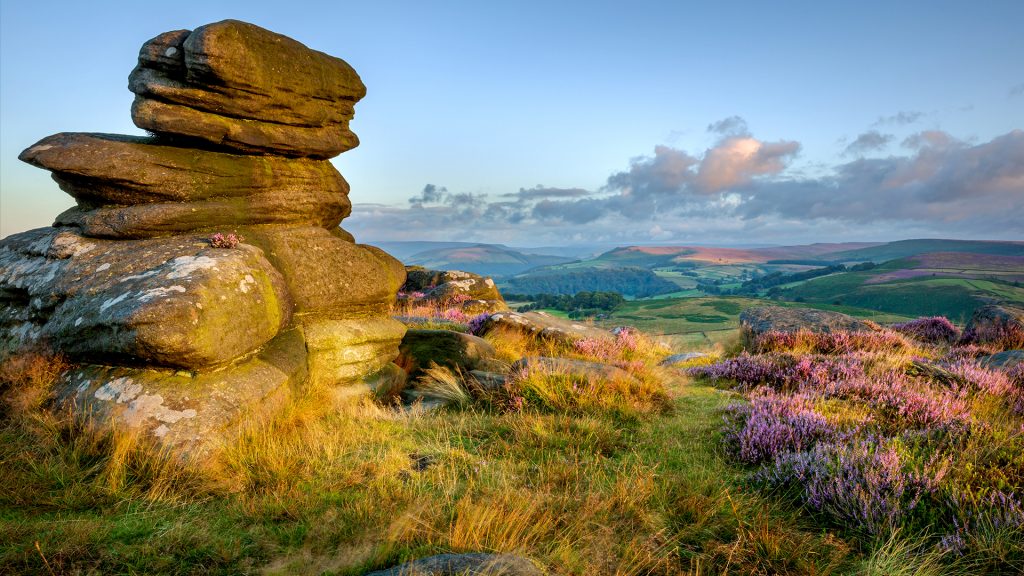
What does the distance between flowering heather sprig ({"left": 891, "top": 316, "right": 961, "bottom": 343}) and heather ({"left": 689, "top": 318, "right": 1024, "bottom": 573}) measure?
8.83 m

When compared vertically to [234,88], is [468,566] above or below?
below

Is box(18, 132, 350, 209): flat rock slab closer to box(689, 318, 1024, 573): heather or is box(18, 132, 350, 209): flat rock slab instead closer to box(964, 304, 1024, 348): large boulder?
box(689, 318, 1024, 573): heather

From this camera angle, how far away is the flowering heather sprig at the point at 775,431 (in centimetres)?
632

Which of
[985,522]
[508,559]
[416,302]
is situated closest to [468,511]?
[508,559]

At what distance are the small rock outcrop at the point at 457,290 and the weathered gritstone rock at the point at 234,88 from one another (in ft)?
47.7

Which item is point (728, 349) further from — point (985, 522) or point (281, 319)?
point (281, 319)

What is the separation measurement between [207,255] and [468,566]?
23.2ft

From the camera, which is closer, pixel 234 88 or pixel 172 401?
pixel 172 401

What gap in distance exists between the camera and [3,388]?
6773mm

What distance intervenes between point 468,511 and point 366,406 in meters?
4.98

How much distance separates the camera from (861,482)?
4.89 meters

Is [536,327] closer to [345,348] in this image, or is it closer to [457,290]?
[345,348]

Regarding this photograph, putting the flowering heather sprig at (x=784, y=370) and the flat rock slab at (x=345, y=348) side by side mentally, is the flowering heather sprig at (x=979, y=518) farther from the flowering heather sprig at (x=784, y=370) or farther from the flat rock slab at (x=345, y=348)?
the flat rock slab at (x=345, y=348)

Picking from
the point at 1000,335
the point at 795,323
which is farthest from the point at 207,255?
the point at 1000,335
